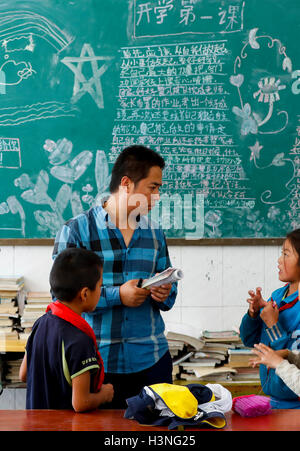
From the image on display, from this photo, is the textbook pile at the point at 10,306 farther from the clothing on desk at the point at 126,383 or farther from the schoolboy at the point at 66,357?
the schoolboy at the point at 66,357

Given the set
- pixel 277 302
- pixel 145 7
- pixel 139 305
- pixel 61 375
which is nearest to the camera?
pixel 61 375

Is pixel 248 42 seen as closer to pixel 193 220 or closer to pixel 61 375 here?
pixel 193 220

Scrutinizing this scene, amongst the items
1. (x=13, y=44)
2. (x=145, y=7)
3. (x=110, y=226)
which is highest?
(x=145, y=7)

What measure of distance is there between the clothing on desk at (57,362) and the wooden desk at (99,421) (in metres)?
0.07

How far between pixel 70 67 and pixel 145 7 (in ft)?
1.94

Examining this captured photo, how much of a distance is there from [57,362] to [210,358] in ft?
5.48

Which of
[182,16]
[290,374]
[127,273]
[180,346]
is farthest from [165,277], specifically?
[182,16]

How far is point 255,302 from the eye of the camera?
1.99 m

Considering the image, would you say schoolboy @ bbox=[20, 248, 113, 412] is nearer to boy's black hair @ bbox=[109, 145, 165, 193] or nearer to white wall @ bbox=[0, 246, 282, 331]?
boy's black hair @ bbox=[109, 145, 165, 193]

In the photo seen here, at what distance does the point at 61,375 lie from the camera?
1.46 m

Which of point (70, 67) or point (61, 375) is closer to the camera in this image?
point (61, 375)

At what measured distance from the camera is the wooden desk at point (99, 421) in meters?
1.28
